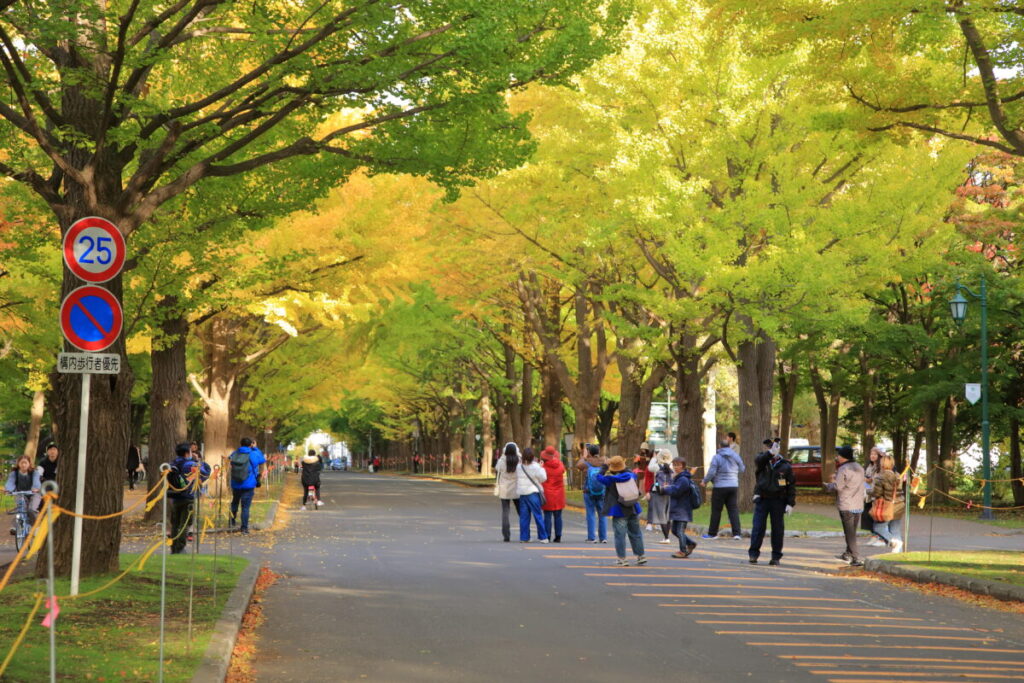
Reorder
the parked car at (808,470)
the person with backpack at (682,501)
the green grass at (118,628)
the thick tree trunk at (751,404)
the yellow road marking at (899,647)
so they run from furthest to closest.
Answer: the parked car at (808,470) → the thick tree trunk at (751,404) → the person with backpack at (682,501) → the yellow road marking at (899,647) → the green grass at (118,628)

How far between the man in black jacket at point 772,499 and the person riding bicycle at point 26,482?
10062 millimetres

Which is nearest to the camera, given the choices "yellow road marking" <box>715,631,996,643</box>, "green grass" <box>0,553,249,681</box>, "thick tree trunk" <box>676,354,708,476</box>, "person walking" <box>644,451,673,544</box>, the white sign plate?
"green grass" <box>0,553,249,681</box>

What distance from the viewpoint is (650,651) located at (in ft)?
32.2

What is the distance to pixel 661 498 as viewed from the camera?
2281 cm

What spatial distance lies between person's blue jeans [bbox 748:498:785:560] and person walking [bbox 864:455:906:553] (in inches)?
88.2

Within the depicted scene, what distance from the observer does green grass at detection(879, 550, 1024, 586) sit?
1554 cm

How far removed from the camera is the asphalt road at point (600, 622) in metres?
9.06

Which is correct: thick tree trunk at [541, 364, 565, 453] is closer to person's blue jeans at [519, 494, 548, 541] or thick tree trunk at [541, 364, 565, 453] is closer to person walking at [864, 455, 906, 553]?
Result: person's blue jeans at [519, 494, 548, 541]

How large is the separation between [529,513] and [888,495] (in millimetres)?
5738

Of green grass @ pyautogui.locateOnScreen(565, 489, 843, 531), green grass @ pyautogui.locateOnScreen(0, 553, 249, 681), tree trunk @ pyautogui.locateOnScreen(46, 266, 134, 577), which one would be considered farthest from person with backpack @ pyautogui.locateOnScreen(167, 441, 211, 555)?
green grass @ pyautogui.locateOnScreen(565, 489, 843, 531)

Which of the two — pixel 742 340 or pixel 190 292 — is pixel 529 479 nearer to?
pixel 190 292

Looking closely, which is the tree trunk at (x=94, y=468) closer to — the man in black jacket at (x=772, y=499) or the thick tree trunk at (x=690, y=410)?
the man in black jacket at (x=772, y=499)

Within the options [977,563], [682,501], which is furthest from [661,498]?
[977,563]

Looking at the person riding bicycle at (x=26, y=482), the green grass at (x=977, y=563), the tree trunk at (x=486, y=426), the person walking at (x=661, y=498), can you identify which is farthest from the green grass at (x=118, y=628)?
the tree trunk at (x=486, y=426)
